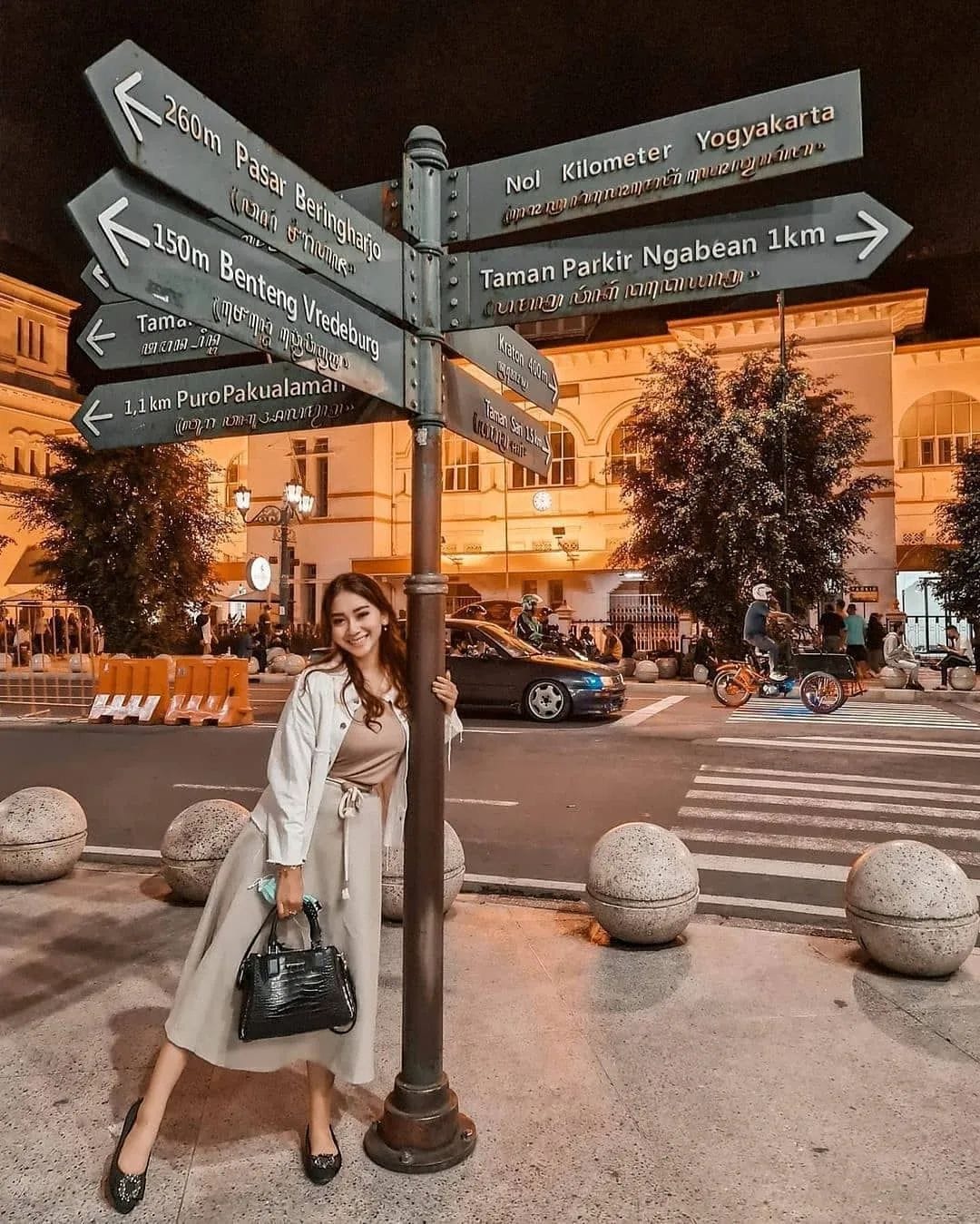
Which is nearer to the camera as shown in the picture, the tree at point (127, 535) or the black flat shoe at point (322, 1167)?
the black flat shoe at point (322, 1167)

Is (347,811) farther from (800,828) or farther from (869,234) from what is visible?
(800,828)

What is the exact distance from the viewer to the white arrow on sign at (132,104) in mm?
2162

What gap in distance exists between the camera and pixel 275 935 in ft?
9.23

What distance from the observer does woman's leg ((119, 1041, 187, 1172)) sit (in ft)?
8.90

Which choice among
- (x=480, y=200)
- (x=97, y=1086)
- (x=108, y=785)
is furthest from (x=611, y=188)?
(x=108, y=785)

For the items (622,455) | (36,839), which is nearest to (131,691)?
(36,839)

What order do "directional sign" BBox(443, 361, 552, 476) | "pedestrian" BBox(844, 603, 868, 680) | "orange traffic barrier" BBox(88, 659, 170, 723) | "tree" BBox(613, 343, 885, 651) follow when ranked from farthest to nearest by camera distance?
"pedestrian" BBox(844, 603, 868, 680)
"tree" BBox(613, 343, 885, 651)
"orange traffic barrier" BBox(88, 659, 170, 723)
"directional sign" BBox(443, 361, 552, 476)

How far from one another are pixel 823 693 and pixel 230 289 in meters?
14.9

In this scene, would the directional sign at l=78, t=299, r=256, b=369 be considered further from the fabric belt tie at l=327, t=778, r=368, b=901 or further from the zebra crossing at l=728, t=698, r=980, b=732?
the zebra crossing at l=728, t=698, r=980, b=732

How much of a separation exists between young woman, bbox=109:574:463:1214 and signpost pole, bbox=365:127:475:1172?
0.10m

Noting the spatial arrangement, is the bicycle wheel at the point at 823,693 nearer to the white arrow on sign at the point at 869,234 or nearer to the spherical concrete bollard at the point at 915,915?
the spherical concrete bollard at the point at 915,915

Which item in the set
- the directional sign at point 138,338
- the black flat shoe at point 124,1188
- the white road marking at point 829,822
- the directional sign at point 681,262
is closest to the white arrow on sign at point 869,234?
the directional sign at point 681,262

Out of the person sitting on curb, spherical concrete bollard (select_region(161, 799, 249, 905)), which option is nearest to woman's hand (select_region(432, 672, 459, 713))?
spherical concrete bollard (select_region(161, 799, 249, 905))

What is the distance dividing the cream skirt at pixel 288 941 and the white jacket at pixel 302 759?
0.32ft
